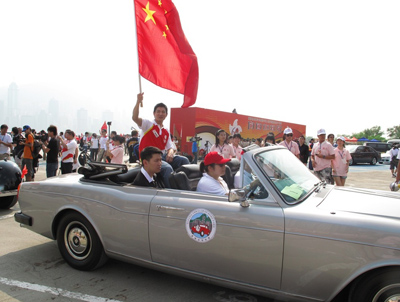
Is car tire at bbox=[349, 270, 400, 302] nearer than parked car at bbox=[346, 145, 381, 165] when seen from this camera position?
Yes

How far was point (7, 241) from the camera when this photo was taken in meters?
4.27

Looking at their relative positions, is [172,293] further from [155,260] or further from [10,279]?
[10,279]

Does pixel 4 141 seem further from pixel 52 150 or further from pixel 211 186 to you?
pixel 211 186

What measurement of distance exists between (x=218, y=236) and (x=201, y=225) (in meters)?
0.19

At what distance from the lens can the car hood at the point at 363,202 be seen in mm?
2357

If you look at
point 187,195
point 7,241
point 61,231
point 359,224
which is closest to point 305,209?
point 359,224

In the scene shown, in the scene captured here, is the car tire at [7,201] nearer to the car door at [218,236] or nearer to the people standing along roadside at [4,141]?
the people standing along roadside at [4,141]

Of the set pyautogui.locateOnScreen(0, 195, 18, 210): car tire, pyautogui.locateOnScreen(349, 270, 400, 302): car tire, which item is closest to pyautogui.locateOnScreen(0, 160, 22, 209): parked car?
pyautogui.locateOnScreen(0, 195, 18, 210): car tire

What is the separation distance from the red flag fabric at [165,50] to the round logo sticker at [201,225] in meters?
2.54

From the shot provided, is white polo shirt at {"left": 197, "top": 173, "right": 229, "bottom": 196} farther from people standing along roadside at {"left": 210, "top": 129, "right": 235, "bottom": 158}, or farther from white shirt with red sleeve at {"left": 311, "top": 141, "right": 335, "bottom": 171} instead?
white shirt with red sleeve at {"left": 311, "top": 141, "right": 335, "bottom": 171}

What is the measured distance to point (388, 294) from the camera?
205cm

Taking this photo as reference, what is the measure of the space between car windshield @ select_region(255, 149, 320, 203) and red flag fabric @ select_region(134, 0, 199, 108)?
217 cm

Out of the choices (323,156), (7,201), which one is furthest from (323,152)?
(7,201)

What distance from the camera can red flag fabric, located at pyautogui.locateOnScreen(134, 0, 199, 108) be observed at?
449 cm
